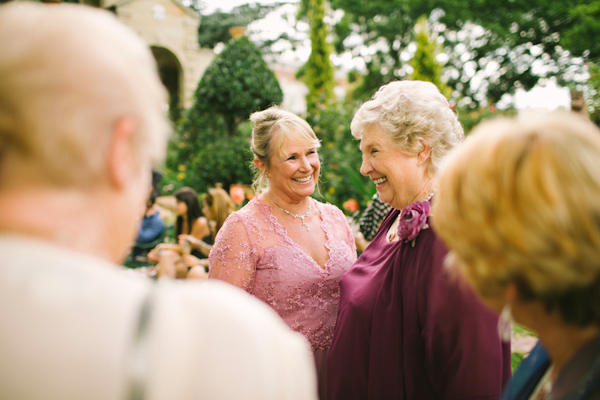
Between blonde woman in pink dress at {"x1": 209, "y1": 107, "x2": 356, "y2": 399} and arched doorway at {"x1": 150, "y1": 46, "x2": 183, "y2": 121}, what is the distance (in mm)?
17258

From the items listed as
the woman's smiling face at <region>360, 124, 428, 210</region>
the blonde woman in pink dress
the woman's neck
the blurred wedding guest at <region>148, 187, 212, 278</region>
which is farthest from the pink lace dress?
the blurred wedding guest at <region>148, 187, 212, 278</region>

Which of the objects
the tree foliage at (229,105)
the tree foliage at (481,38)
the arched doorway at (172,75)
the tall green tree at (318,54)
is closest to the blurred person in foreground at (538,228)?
the tree foliage at (229,105)

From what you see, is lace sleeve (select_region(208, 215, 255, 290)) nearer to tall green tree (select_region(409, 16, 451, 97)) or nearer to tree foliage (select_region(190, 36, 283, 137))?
tree foliage (select_region(190, 36, 283, 137))

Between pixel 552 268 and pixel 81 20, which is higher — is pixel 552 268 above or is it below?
below

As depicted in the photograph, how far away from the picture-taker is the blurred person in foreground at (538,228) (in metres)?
0.90

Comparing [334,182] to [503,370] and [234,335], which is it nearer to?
[503,370]

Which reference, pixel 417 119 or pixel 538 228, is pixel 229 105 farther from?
pixel 538 228

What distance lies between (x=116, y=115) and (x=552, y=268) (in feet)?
3.19

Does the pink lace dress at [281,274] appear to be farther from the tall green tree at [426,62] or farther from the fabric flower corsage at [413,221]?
the tall green tree at [426,62]

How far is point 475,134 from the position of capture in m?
1.09

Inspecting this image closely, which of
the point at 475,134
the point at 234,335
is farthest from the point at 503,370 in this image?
the point at 234,335

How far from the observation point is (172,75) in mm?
22312

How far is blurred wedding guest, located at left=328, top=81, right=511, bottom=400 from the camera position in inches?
69.1

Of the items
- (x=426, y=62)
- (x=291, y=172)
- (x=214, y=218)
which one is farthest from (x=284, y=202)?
(x=426, y=62)
